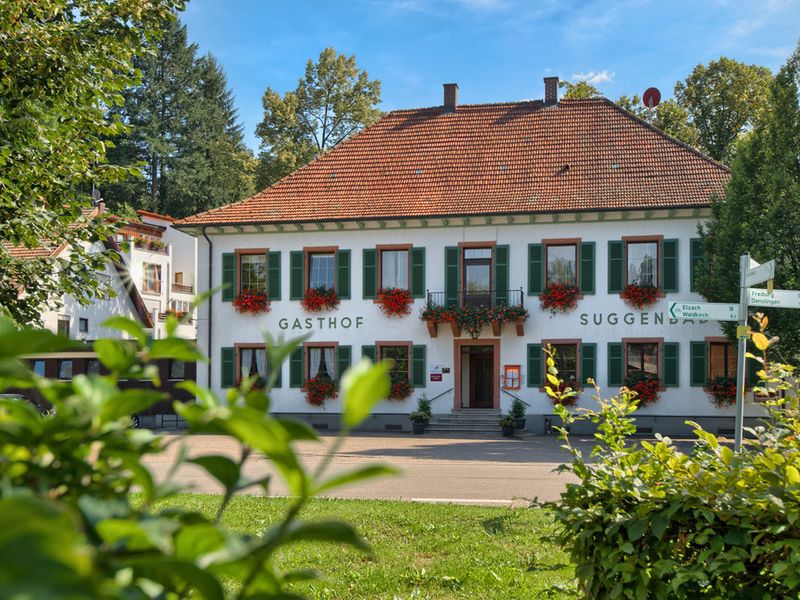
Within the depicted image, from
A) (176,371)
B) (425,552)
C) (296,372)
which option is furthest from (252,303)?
(425,552)

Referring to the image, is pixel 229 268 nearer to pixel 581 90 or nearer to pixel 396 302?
pixel 396 302

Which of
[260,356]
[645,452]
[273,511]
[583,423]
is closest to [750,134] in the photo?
[583,423]

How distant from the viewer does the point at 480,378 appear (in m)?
28.5

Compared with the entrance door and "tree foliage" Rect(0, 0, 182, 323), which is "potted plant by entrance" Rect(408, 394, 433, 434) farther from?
"tree foliage" Rect(0, 0, 182, 323)

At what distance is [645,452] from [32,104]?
18.7 feet

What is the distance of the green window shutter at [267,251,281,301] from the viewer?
29016 millimetres

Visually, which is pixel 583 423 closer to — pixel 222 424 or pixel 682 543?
pixel 682 543

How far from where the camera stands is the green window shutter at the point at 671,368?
2620 centimetres

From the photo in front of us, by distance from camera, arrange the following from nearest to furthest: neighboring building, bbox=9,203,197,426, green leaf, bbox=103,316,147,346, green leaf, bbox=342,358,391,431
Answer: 1. green leaf, bbox=342,358,391,431
2. green leaf, bbox=103,316,147,346
3. neighboring building, bbox=9,203,197,426

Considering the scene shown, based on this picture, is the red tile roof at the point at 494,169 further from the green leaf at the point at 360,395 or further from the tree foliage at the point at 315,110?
the green leaf at the point at 360,395

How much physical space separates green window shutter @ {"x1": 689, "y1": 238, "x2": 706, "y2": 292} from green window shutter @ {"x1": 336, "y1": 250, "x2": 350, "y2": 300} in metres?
10.6

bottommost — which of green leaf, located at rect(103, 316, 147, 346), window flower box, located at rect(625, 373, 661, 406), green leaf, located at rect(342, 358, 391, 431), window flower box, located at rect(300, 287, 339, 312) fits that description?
window flower box, located at rect(625, 373, 661, 406)

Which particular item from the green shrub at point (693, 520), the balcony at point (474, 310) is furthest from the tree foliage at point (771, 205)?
the green shrub at point (693, 520)

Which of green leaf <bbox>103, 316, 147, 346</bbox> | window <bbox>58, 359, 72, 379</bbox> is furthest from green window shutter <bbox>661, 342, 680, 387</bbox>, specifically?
green leaf <bbox>103, 316, 147, 346</bbox>
